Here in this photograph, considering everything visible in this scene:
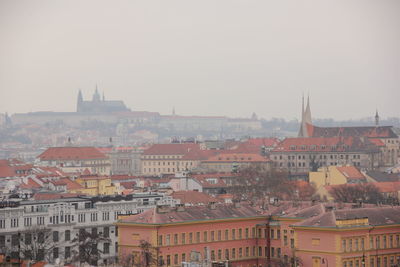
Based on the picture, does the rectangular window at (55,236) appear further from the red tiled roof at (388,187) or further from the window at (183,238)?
the red tiled roof at (388,187)

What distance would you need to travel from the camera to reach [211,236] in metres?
55.8

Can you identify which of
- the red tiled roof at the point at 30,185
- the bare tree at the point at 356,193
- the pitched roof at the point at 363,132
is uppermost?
the pitched roof at the point at 363,132

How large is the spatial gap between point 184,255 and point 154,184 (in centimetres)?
4308

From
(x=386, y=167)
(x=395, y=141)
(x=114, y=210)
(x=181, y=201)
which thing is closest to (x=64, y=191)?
(x=181, y=201)

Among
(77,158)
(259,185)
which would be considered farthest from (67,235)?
(77,158)

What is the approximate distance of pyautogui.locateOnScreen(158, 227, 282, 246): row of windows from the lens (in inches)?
2114

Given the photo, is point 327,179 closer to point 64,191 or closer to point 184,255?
point 64,191

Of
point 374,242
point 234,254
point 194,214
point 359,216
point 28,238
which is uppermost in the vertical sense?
point 359,216

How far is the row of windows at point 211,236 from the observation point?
5369 centimetres

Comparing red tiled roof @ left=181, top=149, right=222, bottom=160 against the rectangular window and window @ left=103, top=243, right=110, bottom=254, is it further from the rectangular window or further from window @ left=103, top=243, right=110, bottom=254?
the rectangular window

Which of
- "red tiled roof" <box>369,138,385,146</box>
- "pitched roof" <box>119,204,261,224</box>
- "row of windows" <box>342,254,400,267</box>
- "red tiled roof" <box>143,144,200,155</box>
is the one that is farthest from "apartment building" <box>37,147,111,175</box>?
"row of windows" <box>342,254,400,267</box>

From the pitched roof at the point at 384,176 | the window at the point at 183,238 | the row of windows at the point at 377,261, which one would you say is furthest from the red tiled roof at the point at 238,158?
the row of windows at the point at 377,261

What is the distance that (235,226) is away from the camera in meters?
57.1

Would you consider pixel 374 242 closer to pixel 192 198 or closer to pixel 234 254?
pixel 234 254
